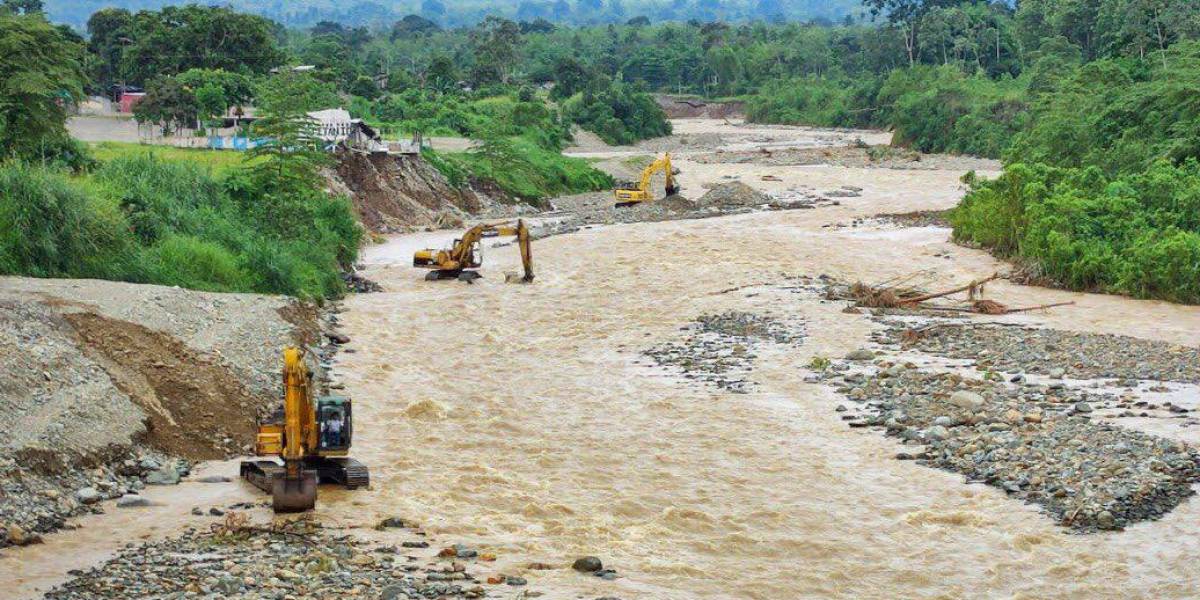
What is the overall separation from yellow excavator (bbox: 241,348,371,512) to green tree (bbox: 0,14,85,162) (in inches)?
666

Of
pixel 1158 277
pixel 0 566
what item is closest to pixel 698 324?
pixel 1158 277

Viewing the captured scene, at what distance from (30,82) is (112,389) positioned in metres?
14.2

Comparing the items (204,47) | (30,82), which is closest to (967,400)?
(30,82)

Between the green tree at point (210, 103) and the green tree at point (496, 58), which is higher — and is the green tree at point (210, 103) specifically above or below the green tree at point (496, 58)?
below

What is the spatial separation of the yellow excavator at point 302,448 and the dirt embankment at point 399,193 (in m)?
32.7

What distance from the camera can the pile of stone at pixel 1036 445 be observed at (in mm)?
18016

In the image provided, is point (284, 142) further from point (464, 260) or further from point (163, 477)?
point (163, 477)

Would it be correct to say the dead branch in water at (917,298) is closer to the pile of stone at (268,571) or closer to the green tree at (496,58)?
the pile of stone at (268,571)

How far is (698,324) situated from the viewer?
32.5m

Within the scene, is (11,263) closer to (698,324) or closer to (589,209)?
(698,324)

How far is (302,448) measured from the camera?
18094 millimetres

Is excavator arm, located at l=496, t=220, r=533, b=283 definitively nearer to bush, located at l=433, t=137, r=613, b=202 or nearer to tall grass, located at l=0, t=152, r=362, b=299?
tall grass, located at l=0, t=152, r=362, b=299

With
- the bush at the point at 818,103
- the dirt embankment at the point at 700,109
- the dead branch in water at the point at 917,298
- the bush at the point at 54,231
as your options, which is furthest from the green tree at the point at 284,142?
the dirt embankment at the point at 700,109

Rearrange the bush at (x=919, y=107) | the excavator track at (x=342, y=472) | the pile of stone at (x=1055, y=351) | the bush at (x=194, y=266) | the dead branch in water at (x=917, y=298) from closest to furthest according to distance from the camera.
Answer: the excavator track at (x=342, y=472) → the pile of stone at (x=1055, y=351) → the bush at (x=194, y=266) → the dead branch in water at (x=917, y=298) → the bush at (x=919, y=107)
